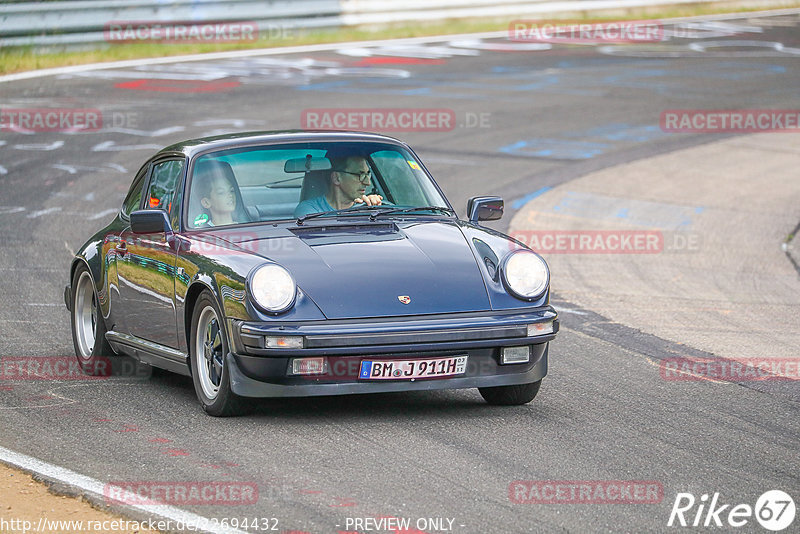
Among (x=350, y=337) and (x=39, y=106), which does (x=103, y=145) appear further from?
(x=350, y=337)

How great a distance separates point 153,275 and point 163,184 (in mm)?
798

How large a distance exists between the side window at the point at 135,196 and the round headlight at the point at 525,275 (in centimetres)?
275

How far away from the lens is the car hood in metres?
6.37

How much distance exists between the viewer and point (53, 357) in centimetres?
840

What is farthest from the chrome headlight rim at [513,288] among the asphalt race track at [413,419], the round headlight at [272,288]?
the round headlight at [272,288]

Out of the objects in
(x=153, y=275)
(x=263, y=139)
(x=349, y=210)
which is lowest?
(x=153, y=275)

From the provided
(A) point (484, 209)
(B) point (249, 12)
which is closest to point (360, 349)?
(A) point (484, 209)

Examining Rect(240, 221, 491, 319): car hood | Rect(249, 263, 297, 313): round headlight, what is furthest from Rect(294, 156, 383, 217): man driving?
Rect(249, 263, 297, 313): round headlight

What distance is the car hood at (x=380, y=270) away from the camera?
20.9ft

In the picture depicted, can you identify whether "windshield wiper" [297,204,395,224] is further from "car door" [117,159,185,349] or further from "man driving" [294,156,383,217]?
"car door" [117,159,185,349]

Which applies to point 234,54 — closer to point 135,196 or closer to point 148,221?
point 135,196

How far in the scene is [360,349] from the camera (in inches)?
245

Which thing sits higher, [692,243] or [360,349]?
[360,349]

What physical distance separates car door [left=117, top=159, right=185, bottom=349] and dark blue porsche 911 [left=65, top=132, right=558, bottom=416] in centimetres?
1
